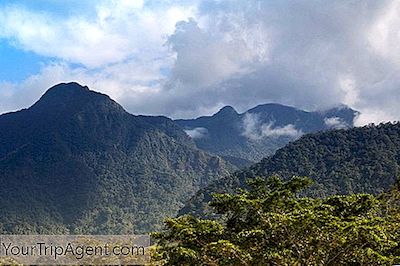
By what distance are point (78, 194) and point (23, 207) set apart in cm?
1527

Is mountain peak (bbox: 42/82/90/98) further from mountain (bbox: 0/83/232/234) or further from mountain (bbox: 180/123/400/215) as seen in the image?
mountain (bbox: 180/123/400/215)

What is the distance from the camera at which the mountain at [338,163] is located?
173ft

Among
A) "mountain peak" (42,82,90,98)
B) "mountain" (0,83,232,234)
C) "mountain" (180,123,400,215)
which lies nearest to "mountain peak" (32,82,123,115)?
"mountain peak" (42,82,90,98)

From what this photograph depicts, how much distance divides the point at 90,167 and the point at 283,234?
112 metres

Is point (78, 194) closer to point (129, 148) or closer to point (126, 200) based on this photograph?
point (126, 200)

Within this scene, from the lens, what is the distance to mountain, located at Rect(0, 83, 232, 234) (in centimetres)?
9231

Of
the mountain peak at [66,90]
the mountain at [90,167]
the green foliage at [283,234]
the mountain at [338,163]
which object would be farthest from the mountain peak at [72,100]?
the green foliage at [283,234]

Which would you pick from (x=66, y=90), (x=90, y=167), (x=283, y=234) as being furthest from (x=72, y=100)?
(x=283, y=234)

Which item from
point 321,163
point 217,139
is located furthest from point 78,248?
point 217,139

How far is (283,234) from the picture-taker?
9430mm

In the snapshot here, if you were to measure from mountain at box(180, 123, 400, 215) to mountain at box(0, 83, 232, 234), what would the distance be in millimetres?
27792

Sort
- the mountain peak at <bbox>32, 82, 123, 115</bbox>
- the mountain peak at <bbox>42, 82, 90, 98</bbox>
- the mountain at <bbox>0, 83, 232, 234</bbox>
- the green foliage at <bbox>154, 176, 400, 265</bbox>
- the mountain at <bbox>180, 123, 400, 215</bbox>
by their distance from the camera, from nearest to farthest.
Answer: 1. the green foliage at <bbox>154, 176, 400, 265</bbox>
2. the mountain at <bbox>180, 123, 400, 215</bbox>
3. the mountain at <bbox>0, 83, 232, 234</bbox>
4. the mountain peak at <bbox>32, 82, 123, 115</bbox>
5. the mountain peak at <bbox>42, 82, 90, 98</bbox>

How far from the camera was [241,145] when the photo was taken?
645ft

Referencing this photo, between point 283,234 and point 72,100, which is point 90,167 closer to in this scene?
point 72,100
